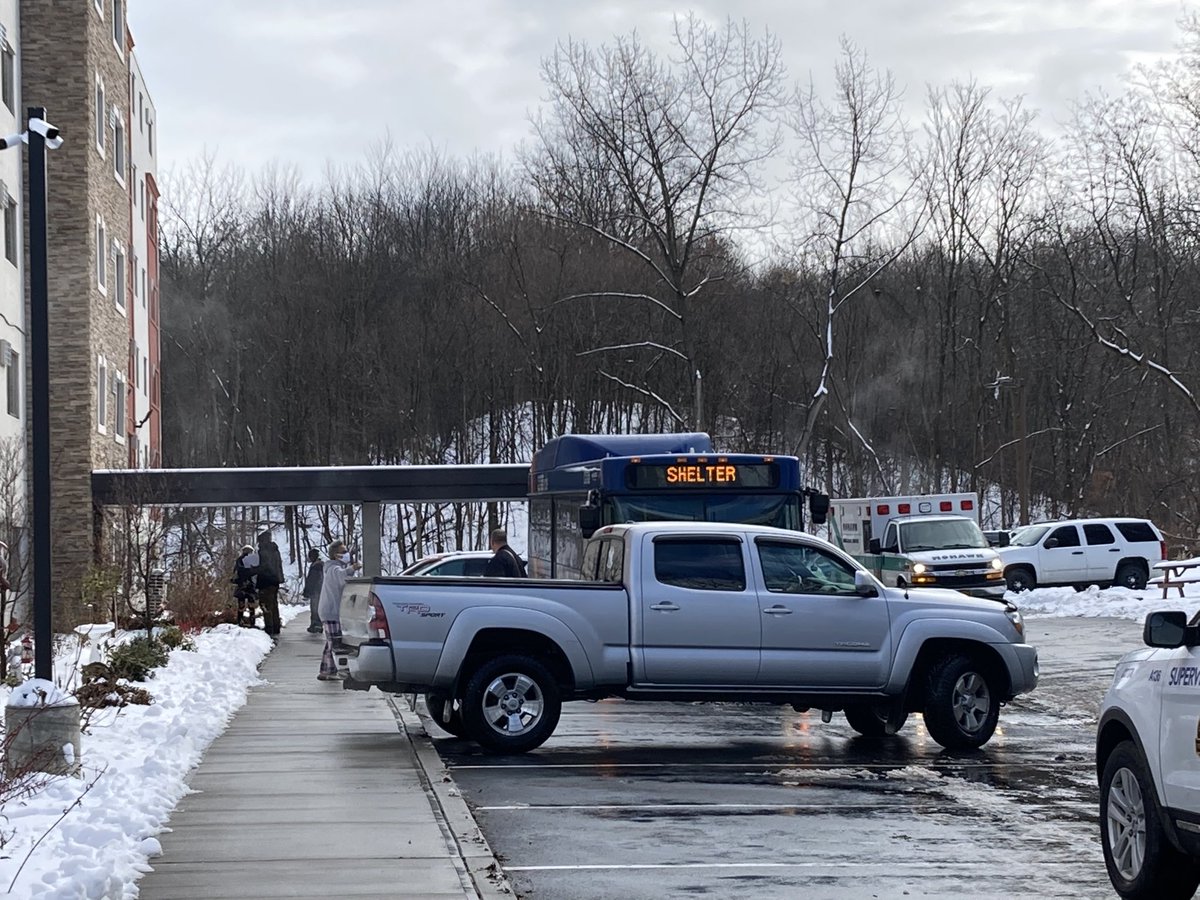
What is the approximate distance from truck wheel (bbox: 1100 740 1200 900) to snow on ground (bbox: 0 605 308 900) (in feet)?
15.8

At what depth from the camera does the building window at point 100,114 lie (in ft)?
126

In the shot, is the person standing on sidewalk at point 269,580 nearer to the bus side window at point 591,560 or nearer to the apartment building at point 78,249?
the apartment building at point 78,249

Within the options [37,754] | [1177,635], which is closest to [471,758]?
[37,754]

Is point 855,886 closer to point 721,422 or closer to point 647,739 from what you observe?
point 647,739

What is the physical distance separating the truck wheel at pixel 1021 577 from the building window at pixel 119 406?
2422cm

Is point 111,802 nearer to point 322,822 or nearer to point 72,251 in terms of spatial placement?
point 322,822

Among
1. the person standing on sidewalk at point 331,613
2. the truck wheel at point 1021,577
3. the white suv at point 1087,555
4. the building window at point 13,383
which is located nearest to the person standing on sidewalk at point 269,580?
the building window at point 13,383

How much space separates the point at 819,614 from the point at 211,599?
56.7ft

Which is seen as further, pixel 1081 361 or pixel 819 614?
pixel 1081 361

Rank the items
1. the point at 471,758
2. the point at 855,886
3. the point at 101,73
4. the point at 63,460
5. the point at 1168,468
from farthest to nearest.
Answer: the point at 1168,468 → the point at 101,73 → the point at 63,460 → the point at 471,758 → the point at 855,886

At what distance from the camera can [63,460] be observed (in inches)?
1435

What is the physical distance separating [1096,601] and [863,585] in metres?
25.8

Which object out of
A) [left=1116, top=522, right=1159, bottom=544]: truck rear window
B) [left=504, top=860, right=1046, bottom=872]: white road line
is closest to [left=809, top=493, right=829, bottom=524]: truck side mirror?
[left=504, top=860, right=1046, bottom=872]: white road line

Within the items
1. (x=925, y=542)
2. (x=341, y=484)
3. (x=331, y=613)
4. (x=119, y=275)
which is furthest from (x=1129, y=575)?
(x=119, y=275)
